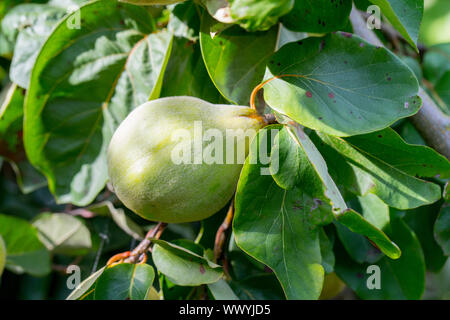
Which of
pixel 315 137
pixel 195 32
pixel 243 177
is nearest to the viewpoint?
pixel 243 177

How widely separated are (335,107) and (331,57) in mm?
83

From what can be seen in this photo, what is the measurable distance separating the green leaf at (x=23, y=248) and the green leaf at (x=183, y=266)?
21.7 inches

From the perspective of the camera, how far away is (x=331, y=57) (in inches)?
23.3

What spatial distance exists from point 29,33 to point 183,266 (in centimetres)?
58

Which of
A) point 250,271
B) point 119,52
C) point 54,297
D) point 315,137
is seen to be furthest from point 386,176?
point 54,297

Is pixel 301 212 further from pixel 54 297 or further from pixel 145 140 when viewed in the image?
pixel 54 297

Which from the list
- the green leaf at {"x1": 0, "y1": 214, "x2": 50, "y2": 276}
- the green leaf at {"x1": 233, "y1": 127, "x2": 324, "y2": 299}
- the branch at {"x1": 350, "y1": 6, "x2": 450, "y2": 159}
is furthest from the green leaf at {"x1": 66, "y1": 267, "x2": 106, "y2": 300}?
the branch at {"x1": 350, "y1": 6, "x2": 450, "y2": 159}

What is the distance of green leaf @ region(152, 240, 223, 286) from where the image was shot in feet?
1.94

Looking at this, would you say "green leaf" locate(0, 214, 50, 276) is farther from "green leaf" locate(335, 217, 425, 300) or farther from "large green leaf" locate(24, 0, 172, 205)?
"green leaf" locate(335, 217, 425, 300)

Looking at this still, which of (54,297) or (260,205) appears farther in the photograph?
(54,297)

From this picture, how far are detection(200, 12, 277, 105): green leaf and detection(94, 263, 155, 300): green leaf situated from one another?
0.92ft

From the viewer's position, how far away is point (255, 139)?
534 mm

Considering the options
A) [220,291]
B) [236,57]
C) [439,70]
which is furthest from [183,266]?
[439,70]

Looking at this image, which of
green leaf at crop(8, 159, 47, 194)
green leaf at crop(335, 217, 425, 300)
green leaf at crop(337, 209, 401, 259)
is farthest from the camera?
green leaf at crop(8, 159, 47, 194)
